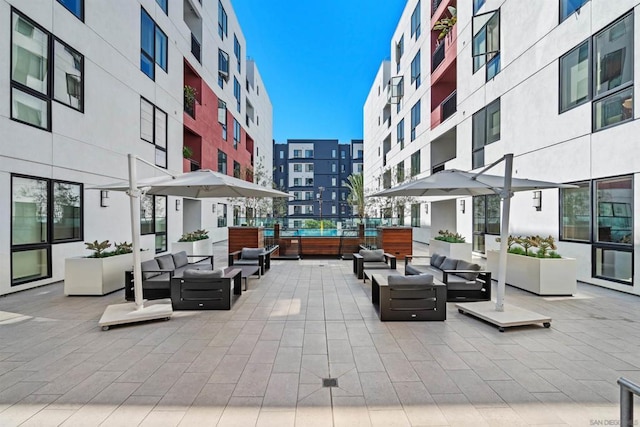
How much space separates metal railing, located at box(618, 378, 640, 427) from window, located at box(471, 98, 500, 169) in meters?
10.9

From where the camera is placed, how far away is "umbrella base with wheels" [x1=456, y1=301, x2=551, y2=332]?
4.45 metres

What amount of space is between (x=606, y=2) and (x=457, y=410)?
8.71 metres

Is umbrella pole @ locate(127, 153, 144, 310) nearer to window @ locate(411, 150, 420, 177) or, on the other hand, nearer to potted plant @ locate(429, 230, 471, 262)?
potted plant @ locate(429, 230, 471, 262)

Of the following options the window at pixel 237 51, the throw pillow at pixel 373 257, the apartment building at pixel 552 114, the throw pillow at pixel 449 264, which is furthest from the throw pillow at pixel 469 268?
the window at pixel 237 51

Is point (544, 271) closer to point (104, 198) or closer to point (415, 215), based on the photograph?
point (104, 198)

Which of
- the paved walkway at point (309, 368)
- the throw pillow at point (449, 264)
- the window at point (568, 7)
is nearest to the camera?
the paved walkway at point (309, 368)

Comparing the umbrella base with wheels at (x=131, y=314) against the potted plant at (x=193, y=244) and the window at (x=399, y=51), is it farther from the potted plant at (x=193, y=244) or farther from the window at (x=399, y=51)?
the window at (x=399, y=51)

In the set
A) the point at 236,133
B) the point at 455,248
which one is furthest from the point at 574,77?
the point at 236,133

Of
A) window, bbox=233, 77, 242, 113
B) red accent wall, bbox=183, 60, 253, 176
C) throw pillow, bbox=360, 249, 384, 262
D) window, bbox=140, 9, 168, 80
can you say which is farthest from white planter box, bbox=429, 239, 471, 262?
window, bbox=233, 77, 242, 113

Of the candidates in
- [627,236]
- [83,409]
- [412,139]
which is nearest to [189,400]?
[83,409]

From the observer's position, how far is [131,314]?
4676 millimetres

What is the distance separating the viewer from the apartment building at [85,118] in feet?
21.5

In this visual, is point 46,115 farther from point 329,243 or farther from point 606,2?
point 606,2

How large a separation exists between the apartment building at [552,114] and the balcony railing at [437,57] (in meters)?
0.05
